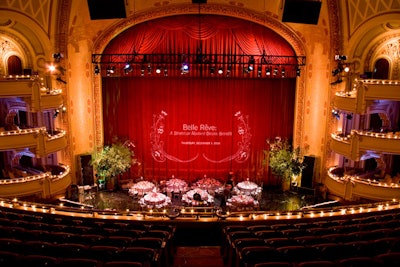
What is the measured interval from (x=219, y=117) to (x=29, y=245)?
44.3 feet

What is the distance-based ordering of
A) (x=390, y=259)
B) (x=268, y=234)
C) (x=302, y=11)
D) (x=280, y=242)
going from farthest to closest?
(x=302, y=11), (x=268, y=234), (x=280, y=242), (x=390, y=259)

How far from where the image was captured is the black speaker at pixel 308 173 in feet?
59.0

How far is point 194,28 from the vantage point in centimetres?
1805

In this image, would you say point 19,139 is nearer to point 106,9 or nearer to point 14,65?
point 14,65

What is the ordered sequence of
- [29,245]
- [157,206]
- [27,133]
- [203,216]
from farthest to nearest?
1. [157,206]
2. [27,133]
3. [203,216]
4. [29,245]

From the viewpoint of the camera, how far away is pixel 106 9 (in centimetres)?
1588

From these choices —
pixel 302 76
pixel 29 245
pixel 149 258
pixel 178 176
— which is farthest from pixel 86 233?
pixel 302 76

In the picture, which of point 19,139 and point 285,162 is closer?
point 19,139

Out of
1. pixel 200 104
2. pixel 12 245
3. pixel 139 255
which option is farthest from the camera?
pixel 200 104

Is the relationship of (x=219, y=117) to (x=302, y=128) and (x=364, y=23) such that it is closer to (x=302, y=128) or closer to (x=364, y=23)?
(x=302, y=128)

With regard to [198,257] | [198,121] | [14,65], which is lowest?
[198,257]

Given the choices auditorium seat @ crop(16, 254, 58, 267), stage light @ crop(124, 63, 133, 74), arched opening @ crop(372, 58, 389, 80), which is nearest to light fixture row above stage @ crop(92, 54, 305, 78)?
stage light @ crop(124, 63, 133, 74)

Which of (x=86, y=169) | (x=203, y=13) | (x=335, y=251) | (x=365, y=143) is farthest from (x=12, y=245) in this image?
(x=203, y=13)

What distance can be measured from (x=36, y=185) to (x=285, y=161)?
10059 mm
